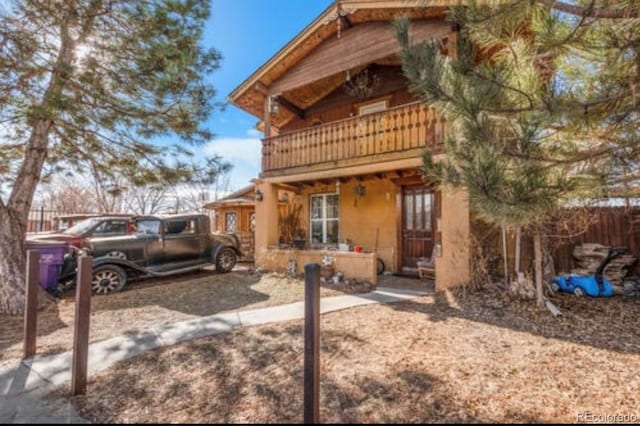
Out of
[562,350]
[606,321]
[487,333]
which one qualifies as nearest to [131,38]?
[487,333]

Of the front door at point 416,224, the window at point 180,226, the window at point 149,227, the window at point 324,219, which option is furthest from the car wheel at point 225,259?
the front door at point 416,224

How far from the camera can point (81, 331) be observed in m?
2.98

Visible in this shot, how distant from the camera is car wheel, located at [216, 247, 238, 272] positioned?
31.4ft

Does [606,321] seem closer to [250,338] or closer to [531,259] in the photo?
[531,259]

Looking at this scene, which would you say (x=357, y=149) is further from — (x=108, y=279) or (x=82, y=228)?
(x=82, y=228)

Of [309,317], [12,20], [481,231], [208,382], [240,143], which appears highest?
[240,143]

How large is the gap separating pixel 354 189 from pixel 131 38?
677cm

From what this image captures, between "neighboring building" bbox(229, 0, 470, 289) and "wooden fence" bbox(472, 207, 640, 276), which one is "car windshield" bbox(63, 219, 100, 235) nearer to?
"neighboring building" bbox(229, 0, 470, 289)

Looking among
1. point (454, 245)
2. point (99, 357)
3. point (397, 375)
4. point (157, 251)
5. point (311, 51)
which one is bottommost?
point (99, 357)

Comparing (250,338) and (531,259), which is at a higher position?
(531,259)

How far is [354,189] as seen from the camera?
A: 1001 cm

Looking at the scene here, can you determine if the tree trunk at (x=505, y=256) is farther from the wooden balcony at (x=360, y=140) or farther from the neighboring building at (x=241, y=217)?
the neighboring building at (x=241, y=217)

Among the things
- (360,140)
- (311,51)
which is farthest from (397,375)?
(311,51)

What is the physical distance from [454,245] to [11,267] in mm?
8467
